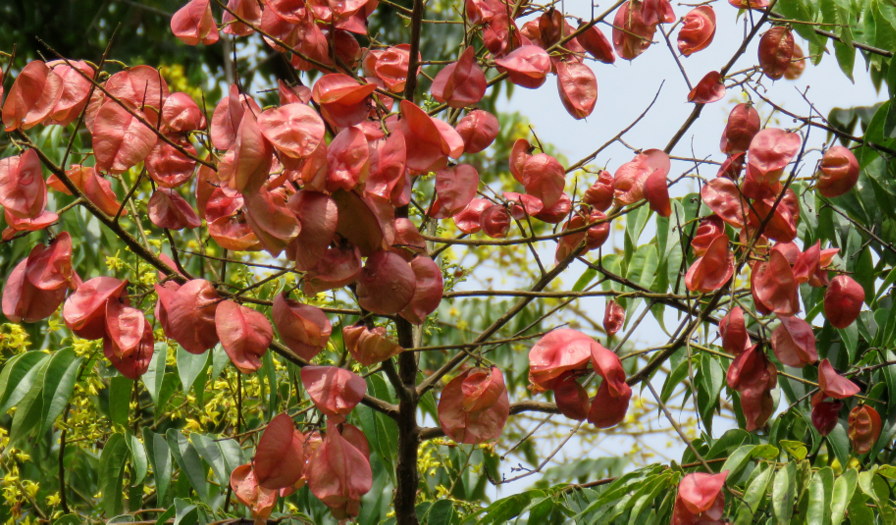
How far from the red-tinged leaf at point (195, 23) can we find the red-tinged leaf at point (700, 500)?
3.17 feet

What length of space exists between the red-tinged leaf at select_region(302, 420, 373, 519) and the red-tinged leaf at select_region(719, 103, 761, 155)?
766mm

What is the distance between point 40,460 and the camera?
115 inches

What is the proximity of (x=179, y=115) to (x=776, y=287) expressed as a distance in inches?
34.0

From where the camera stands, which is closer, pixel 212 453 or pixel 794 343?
pixel 794 343

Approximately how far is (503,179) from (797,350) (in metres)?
3.46

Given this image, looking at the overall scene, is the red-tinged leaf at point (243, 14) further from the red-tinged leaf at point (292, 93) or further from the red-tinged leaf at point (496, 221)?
the red-tinged leaf at point (496, 221)

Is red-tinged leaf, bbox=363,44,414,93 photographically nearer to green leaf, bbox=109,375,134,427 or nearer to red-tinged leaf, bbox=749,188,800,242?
red-tinged leaf, bbox=749,188,800,242

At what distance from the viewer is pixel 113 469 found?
2.11 m

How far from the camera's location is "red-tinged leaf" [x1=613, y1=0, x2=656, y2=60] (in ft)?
5.78

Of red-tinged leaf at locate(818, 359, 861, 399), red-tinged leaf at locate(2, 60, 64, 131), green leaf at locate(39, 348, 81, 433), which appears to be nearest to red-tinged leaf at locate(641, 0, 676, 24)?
red-tinged leaf at locate(818, 359, 861, 399)

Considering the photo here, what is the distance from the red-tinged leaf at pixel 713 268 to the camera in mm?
1516

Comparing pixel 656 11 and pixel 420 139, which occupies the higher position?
pixel 656 11

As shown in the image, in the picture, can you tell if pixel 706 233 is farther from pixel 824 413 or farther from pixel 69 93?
pixel 69 93

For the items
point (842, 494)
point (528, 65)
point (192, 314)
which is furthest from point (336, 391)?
point (842, 494)
